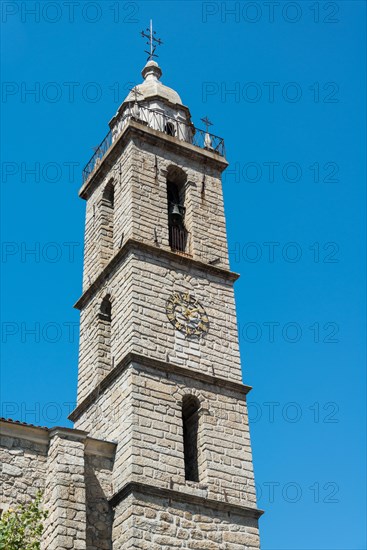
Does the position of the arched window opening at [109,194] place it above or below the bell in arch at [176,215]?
above

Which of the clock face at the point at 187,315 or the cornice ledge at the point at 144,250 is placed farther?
the cornice ledge at the point at 144,250

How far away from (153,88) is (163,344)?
33.5 ft

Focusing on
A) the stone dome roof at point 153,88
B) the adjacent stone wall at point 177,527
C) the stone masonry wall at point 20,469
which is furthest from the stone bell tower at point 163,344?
the stone masonry wall at point 20,469

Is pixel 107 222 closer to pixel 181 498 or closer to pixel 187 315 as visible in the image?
pixel 187 315

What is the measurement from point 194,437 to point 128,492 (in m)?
2.63

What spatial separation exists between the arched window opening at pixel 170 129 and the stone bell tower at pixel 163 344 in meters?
0.10

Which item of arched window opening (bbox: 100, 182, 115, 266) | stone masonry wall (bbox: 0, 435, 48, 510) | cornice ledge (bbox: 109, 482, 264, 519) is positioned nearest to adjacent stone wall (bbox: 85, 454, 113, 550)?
cornice ledge (bbox: 109, 482, 264, 519)

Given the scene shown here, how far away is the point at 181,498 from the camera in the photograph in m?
16.9

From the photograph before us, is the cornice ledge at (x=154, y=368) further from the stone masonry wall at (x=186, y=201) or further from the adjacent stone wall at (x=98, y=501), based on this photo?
the stone masonry wall at (x=186, y=201)

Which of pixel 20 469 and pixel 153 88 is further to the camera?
pixel 153 88

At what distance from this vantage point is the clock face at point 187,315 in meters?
19.8

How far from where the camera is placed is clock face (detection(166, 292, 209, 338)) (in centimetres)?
1981

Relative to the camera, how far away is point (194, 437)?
1858cm

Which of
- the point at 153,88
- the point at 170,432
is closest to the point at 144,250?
the point at 170,432
